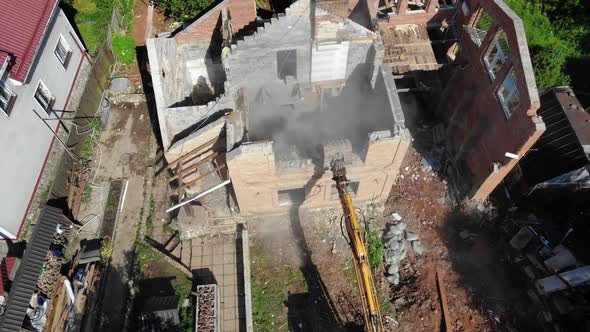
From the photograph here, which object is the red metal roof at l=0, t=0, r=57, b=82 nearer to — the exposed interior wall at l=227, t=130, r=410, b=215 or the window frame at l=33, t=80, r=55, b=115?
the window frame at l=33, t=80, r=55, b=115

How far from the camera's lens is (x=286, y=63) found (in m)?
20.5

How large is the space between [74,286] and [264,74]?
46.8 ft

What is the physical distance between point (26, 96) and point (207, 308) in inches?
549

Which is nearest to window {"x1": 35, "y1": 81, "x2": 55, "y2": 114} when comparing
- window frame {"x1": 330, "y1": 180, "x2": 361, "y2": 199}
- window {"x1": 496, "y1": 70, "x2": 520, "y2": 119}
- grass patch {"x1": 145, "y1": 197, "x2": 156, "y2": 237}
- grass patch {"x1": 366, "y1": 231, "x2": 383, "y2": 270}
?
grass patch {"x1": 145, "y1": 197, "x2": 156, "y2": 237}

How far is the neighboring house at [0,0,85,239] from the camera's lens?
19.1m

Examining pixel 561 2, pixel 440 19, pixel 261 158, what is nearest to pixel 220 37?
pixel 261 158

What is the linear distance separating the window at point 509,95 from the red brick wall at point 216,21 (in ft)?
→ 45.0

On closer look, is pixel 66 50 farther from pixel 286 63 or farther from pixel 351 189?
pixel 351 189

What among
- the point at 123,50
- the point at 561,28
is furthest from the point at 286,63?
the point at 561,28

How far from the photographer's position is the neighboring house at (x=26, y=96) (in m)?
19.1

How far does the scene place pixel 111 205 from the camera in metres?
23.3

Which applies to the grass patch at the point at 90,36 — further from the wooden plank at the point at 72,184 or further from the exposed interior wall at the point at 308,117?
the exposed interior wall at the point at 308,117

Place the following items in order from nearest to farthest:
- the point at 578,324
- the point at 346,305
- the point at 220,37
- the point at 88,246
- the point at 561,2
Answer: the point at 578,324
the point at 346,305
the point at 88,246
the point at 220,37
the point at 561,2

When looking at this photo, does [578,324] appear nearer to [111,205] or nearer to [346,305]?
[346,305]
